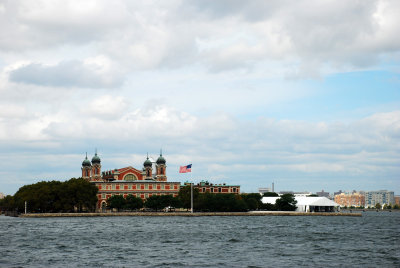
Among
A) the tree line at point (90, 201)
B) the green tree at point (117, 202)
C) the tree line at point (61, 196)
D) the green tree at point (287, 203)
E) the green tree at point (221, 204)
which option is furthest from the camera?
the green tree at point (117, 202)

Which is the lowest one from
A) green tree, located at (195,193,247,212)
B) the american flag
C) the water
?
the water

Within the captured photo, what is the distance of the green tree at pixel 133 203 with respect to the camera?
7648 inches

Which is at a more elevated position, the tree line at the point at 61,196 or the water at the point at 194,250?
the tree line at the point at 61,196

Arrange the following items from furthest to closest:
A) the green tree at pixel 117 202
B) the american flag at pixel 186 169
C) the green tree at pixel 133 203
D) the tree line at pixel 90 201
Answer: the green tree at pixel 117 202 < the green tree at pixel 133 203 < the tree line at pixel 90 201 < the american flag at pixel 186 169

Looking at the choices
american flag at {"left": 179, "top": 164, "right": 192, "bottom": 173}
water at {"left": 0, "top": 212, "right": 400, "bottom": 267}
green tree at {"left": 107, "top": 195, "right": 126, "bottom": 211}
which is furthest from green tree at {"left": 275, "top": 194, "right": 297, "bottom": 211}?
water at {"left": 0, "top": 212, "right": 400, "bottom": 267}

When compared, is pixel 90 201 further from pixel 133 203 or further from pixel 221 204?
pixel 221 204

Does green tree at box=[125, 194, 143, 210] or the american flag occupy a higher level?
the american flag

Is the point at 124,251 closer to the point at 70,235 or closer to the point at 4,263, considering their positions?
the point at 4,263

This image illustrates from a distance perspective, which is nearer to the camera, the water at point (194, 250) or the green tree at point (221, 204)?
the water at point (194, 250)

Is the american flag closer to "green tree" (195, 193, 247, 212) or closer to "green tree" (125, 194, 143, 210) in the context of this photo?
"green tree" (195, 193, 247, 212)

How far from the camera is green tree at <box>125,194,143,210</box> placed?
19425 centimetres

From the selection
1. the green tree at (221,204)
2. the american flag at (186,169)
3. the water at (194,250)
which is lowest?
the water at (194,250)

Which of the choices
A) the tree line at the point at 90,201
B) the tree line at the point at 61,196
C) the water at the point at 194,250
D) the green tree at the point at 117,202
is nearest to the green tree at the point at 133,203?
the tree line at the point at 90,201

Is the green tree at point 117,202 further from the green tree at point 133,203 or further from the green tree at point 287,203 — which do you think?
the green tree at point 287,203
